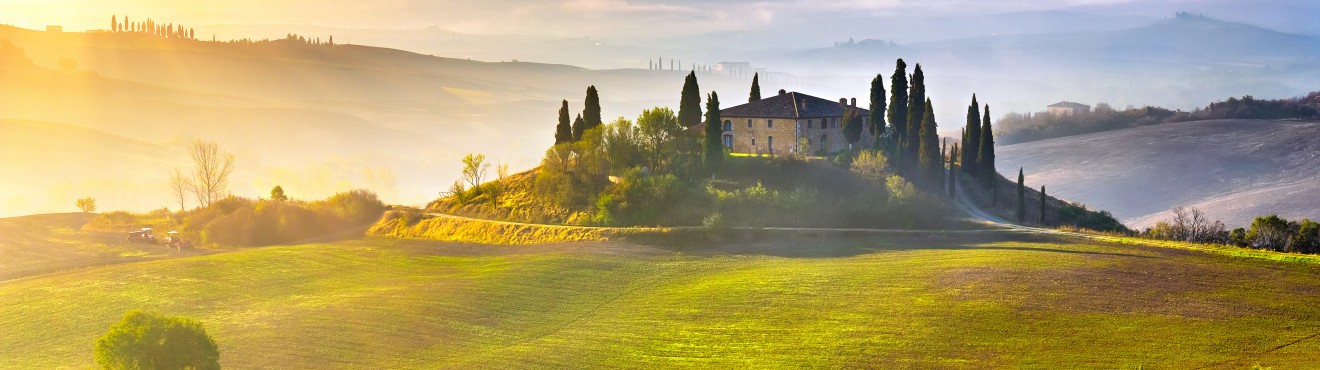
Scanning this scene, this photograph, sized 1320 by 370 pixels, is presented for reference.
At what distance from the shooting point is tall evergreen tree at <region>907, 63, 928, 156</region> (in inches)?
3735

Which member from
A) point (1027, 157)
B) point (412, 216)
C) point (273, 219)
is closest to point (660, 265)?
point (412, 216)

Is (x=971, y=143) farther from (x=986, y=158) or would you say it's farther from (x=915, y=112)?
(x=915, y=112)

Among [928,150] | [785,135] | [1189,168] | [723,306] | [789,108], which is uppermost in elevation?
[789,108]

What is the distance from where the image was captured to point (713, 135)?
88.2 metres

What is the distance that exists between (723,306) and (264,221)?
2110 inches

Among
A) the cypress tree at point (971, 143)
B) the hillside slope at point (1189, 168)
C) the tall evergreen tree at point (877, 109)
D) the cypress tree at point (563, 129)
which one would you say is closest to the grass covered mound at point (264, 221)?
the cypress tree at point (563, 129)

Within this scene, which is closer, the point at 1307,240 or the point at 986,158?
the point at 1307,240

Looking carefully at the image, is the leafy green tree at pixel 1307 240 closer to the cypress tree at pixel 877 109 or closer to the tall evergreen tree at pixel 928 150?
the tall evergreen tree at pixel 928 150

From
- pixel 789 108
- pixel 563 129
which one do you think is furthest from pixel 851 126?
pixel 563 129

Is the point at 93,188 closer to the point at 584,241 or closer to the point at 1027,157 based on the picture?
the point at 584,241

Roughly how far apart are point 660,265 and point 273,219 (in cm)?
4236

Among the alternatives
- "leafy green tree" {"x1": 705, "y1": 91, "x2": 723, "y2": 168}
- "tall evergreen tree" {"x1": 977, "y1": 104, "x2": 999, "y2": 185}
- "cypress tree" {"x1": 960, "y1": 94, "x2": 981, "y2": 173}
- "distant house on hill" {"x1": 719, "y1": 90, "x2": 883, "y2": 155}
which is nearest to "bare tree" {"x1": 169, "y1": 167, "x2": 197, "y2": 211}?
"leafy green tree" {"x1": 705, "y1": 91, "x2": 723, "y2": 168}

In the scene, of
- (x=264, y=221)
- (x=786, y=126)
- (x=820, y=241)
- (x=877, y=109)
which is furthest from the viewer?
(x=877, y=109)

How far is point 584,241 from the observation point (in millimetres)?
78438
